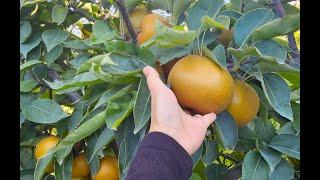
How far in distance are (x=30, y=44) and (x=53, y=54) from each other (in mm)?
57

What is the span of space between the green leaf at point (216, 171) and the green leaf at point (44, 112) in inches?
11.4

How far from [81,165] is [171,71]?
0.34 meters

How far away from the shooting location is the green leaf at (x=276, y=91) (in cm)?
78

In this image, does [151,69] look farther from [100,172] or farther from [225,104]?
[100,172]

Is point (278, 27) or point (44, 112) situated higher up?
point (278, 27)

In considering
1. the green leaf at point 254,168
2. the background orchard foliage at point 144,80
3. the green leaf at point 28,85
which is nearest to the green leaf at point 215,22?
the background orchard foliage at point 144,80

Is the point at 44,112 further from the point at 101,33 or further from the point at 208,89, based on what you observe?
the point at 208,89

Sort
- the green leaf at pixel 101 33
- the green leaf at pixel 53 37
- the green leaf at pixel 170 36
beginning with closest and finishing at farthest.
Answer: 1. the green leaf at pixel 170 36
2. the green leaf at pixel 101 33
3. the green leaf at pixel 53 37

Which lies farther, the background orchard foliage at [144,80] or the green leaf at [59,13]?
the green leaf at [59,13]

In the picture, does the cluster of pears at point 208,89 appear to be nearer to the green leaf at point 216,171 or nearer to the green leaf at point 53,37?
the green leaf at point 216,171

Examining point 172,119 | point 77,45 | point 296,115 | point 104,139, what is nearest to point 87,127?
point 104,139

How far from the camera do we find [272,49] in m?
0.78

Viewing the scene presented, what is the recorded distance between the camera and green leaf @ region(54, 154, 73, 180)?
100cm

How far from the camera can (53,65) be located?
3.77 feet
